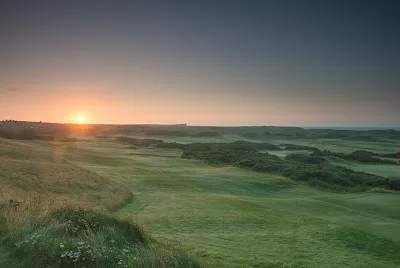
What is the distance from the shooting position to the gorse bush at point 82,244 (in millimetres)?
11812

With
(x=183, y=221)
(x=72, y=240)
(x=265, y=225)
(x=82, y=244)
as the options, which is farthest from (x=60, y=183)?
(x=82, y=244)

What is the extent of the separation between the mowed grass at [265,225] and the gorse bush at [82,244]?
116 inches

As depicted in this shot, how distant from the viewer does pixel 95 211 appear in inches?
622

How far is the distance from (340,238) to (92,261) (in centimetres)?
1635

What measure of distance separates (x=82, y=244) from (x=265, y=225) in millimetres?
16990

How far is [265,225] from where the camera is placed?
2661 centimetres

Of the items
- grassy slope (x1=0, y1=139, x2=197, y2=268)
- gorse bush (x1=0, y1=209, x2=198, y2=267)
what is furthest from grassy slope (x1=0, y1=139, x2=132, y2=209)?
gorse bush (x1=0, y1=209, x2=198, y2=267)

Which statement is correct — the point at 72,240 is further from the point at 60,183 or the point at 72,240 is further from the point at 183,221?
the point at 60,183

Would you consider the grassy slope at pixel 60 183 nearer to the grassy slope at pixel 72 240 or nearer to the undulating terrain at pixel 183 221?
the undulating terrain at pixel 183 221

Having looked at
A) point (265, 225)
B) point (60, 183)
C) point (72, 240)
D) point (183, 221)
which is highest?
point (72, 240)

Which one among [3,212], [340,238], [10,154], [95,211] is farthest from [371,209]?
[10,154]

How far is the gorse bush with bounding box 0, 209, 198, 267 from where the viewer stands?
11812mm

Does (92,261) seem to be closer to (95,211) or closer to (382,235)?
(95,211)

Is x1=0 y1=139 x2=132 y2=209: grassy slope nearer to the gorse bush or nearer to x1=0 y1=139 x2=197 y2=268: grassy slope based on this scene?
x1=0 y1=139 x2=197 y2=268: grassy slope
